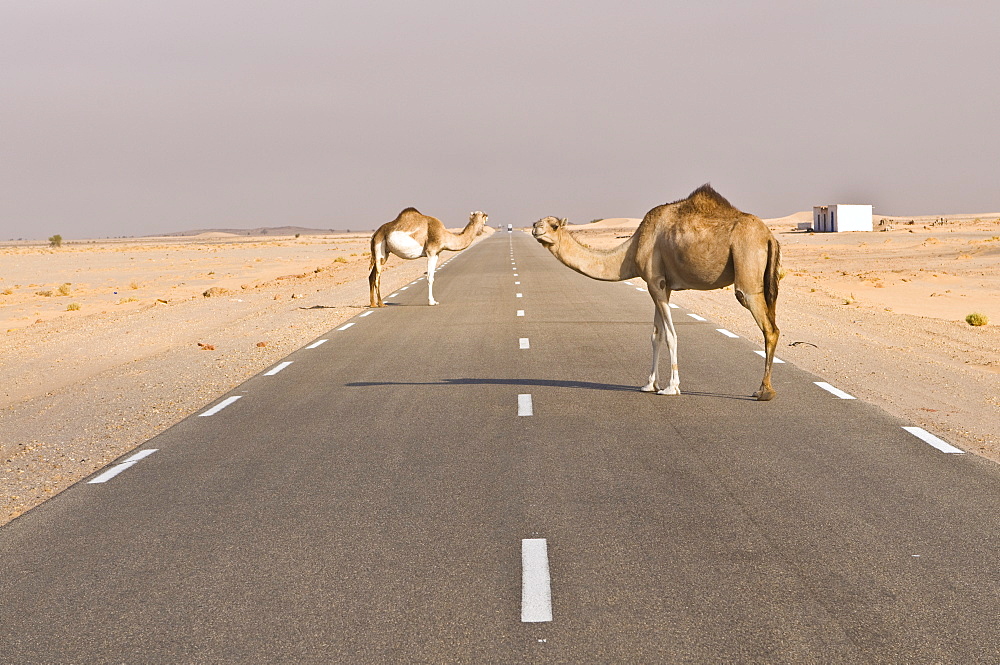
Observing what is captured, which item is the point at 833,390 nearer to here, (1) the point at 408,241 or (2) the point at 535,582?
(2) the point at 535,582

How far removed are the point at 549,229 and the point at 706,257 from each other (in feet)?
6.52

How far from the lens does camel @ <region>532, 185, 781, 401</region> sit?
10.9 meters

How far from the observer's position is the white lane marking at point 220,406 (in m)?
11.1

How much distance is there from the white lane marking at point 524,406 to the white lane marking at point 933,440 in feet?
12.0

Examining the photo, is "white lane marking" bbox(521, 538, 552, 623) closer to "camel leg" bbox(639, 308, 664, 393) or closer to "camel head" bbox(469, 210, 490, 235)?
"camel leg" bbox(639, 308, 664, 393)

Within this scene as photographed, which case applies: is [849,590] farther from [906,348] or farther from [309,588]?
[906,348]

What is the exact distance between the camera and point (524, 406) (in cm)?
1096

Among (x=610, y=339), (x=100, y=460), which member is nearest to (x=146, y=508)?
(x=100, y=460)

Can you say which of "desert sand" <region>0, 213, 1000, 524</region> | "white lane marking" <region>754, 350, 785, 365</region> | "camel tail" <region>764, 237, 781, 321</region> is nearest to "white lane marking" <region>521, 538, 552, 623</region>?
"desert sand" <region>0, 213, 1000, 524</region>

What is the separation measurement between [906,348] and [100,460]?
42.4ft

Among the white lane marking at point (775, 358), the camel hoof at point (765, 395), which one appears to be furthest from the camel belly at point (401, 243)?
the camel hoof at point (765, 395)

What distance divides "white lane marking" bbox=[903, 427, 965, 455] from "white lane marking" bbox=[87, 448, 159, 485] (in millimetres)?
6869

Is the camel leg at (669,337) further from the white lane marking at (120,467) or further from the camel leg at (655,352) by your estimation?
the white lane marking at (120,467)

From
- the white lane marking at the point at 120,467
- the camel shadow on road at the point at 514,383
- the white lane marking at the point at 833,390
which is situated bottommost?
the white lane marking at the point at 833,390
